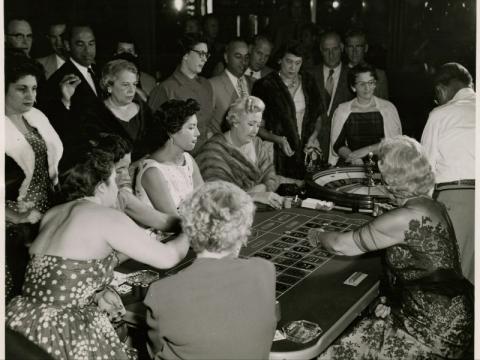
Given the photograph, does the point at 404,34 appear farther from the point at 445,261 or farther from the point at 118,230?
the point at 118,230

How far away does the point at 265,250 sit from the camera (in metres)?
3.04

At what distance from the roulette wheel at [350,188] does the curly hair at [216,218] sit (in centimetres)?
179

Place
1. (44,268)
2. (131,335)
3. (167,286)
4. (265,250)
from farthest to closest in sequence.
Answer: (265,250), (131,335), (44,268), (167,286)

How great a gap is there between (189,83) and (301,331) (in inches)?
134

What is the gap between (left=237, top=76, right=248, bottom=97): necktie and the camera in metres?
5.64

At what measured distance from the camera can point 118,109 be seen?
457 centimetres

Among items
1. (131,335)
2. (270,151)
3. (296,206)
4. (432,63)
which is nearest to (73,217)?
(131,335)

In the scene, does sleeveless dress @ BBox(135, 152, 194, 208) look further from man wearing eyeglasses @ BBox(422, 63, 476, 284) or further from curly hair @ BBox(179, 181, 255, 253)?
man wearing eyeglasses @ BBox(422, 63, 476, 284)

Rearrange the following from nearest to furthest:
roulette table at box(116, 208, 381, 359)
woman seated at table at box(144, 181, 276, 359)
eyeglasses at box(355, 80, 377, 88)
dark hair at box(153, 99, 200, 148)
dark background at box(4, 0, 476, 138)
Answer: woman seated at table at box(144, 181, 276, 359), roulette table at box(116, 208, 381, 359), dark hair at box(153, 99, 200, 148), eyeglasses at box(355, 80, 377, 88), dark background at box(4, 0, 476, 138)

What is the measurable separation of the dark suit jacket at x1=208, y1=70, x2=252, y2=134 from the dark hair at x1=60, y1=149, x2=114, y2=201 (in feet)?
9.83

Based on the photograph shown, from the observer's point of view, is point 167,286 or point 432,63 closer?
point 167,286

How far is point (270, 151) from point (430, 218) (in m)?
2.28

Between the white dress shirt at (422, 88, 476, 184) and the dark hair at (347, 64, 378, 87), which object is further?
the dark hair at (347, 64, 378, 87)

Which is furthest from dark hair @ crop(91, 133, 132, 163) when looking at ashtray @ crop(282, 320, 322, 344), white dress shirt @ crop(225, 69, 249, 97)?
white dress shirt @ crop(225, 69, 249, 97)
